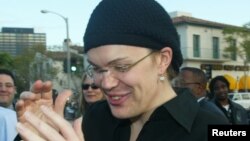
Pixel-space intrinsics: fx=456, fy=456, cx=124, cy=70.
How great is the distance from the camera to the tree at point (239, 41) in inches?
1547

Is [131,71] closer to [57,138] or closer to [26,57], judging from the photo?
[57,138]

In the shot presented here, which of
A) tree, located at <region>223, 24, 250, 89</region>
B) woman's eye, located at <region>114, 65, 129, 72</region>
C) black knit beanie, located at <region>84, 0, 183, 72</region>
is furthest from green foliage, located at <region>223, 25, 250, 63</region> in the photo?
woman's eye, located at <region>114, 65, 129, 72</region>

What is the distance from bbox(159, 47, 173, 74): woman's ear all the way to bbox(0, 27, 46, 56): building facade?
98595 millimetres

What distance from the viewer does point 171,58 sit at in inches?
73.6

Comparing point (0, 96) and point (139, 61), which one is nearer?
point (139, 61)

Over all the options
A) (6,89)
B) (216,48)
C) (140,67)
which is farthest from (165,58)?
(216,48)

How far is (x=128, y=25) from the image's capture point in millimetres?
1706

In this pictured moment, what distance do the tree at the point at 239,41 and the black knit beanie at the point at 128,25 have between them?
38.4 meters

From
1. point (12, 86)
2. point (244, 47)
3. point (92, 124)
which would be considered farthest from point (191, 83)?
point (244, 47)

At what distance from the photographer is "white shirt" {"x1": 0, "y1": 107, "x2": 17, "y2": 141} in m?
3.53

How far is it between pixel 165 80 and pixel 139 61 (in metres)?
0.23

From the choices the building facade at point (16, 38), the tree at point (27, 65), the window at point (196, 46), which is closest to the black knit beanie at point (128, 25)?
the window at point (196, 46)

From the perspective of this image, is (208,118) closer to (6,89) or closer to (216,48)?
(6,89)

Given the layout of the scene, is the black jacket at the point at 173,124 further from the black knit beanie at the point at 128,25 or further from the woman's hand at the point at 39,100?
the woman's hand at the point at 39,100
